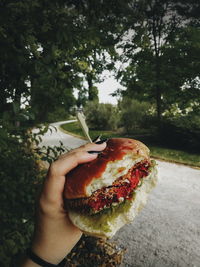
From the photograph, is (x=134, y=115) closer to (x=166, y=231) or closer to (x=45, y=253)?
(x=166, y=231)

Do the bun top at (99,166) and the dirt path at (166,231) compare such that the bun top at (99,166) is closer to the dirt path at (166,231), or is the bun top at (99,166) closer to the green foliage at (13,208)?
the green foliage at (13,208)

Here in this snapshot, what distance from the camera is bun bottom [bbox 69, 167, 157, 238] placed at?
1.32m

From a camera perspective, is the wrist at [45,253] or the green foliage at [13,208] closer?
the wrist at [45,253]

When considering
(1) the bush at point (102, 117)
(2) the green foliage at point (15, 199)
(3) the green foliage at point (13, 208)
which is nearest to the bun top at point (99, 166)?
(2) the green foliage at point (15, 199)

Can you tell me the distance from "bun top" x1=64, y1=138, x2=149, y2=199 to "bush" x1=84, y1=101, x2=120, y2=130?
19.5 metres

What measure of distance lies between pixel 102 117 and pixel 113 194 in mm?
20188

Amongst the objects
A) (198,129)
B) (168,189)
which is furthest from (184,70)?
(168,189)

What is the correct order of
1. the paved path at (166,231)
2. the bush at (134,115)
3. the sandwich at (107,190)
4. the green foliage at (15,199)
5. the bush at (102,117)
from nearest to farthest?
1. the sandwich at (107,190)
2. the green foliage at (15,199)
3. the paved path at (166,231)
4. the bush at (134,115)
5. the bush at (102,117)

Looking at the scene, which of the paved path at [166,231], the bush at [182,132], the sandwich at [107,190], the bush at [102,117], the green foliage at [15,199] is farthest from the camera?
the bush at [102,117]

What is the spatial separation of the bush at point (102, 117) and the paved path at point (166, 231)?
14.3 m

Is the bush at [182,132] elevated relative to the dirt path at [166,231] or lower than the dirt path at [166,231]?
elevated

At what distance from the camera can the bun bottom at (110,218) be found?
1.32m

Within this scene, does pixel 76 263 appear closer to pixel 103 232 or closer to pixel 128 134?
pixel 103 232

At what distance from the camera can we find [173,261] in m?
3.77
